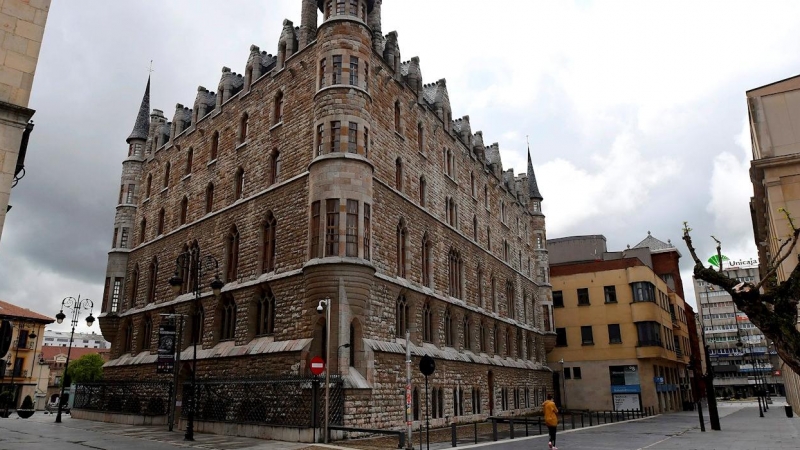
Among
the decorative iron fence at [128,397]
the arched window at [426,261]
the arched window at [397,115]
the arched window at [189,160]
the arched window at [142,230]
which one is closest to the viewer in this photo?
the decorative iron fence at [128,397]

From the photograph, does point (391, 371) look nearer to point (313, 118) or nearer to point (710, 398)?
point (313, 118)

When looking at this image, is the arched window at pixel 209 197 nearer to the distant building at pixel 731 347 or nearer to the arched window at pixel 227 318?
the arched window at pixel 227 318

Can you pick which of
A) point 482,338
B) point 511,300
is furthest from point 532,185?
point 482,338

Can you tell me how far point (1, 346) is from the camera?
363 inches

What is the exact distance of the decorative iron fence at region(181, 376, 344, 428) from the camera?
1903 centimetres

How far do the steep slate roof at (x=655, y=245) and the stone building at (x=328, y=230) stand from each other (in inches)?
1333

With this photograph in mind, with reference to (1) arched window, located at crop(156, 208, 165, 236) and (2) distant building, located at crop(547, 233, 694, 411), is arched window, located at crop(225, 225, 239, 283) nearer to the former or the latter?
(1) arched window, located at crop(156, 208, 165, 236)

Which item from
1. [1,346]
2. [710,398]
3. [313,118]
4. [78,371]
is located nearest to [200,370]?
[313,118]

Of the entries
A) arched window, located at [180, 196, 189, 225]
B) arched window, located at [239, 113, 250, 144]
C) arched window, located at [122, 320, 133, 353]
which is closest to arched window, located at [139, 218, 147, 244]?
arched window, located at [122, 320, 133, 353]

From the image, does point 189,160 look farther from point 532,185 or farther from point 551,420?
point 532,185

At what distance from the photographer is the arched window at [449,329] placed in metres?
30.5

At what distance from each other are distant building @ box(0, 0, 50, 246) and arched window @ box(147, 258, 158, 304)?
75.3 ft

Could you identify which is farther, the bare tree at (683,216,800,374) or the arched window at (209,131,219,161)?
the arched window at (209,131,219,161)

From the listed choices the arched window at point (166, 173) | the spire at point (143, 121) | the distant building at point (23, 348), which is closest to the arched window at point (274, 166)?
the arched window at point (166, 173)
